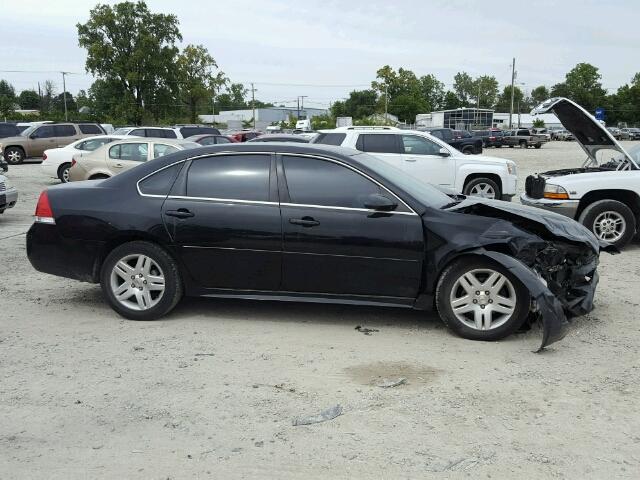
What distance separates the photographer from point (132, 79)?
6384 cm

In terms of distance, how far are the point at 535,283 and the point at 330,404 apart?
1.94 meters

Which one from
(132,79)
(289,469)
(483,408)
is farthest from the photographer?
(132,79)

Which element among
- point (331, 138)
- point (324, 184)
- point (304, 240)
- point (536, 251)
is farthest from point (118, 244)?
point (331, 138)

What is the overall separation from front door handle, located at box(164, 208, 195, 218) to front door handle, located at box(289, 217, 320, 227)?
899 mm

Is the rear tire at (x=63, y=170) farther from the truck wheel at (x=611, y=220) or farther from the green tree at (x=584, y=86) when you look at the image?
the green tree at (x=584, y=86)

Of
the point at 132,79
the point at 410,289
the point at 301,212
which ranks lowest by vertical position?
the point at 410,289

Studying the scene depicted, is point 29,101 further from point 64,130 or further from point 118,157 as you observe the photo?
point 118,157

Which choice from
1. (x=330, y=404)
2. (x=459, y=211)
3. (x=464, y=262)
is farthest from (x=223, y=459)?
(x=459, y=211)

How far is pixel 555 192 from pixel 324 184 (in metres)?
4.80

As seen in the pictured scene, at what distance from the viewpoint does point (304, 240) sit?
17.3 ft

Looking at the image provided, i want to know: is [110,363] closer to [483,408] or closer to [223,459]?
[223,459]

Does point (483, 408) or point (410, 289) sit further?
point (410, 289)

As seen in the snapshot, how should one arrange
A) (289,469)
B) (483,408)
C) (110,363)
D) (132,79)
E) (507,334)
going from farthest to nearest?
(132,79), (507,334), (110,363), (483,408), (289,469)

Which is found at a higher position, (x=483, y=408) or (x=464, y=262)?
(x=464, y=262)
